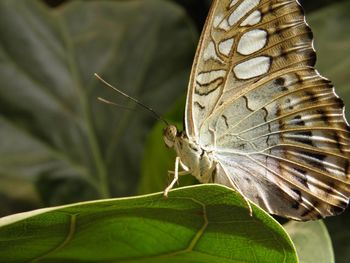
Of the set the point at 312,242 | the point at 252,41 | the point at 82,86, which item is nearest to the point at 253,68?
the point at 252,41

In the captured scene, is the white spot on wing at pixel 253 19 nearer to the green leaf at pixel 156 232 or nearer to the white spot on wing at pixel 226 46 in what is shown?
the white spot on wing at pixel 226 46

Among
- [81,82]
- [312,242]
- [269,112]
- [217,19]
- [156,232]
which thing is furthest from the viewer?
[81,82]

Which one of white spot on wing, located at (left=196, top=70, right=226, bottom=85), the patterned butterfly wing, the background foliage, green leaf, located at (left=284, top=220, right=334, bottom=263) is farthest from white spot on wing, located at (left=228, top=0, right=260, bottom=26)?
the background foliage

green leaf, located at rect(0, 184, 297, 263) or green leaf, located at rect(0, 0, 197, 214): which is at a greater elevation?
green leaf, located at rect(0, 0, 197, 214)

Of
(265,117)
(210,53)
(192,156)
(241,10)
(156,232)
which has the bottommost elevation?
(156,232)

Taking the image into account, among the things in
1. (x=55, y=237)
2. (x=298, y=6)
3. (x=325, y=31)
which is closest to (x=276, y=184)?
(x=298, y=6)

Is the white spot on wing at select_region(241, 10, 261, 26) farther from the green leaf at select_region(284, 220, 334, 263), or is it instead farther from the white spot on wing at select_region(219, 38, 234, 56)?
the green leaf at select_region(284, 220, 334, 263)

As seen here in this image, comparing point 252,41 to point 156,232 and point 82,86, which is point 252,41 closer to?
point 156,232

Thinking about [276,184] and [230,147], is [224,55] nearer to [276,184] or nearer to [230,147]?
[230,147]
